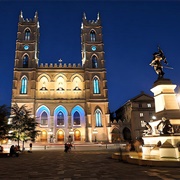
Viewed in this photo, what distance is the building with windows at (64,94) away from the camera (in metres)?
47.9

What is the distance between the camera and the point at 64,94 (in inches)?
2018

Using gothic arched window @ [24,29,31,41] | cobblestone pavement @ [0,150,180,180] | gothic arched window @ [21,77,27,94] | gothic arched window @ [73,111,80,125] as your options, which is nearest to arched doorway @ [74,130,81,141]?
gothic arched window @ [73,111,80,125]

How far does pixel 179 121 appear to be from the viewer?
11.2 metres

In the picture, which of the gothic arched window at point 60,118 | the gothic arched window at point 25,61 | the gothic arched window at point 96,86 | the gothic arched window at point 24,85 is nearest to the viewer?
the gothic arched window at point 24,85

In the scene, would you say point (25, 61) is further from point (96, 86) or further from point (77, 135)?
point (77, 135)

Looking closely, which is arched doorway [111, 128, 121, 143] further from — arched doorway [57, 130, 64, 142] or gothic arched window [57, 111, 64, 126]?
gothic arched window [57, 111, 64, 126]

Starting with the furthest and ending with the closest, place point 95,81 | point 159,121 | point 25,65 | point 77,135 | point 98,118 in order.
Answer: point 25,65 → point 95,81 → point 77,135 → point 98,118 → point 159,121

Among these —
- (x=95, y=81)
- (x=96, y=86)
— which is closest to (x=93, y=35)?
(x=95, y=81)

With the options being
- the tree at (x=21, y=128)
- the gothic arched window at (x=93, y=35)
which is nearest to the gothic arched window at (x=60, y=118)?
the tree at (x=21, y=128)

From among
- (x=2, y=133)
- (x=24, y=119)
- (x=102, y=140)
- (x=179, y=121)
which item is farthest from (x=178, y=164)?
(x=102, y=140)

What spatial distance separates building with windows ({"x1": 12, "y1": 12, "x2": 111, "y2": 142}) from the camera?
47.9 metres

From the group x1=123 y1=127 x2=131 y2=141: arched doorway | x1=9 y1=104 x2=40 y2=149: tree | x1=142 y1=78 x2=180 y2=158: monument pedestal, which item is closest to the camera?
x1=142 y1=78 x2=180 y2=158: monument pedestal

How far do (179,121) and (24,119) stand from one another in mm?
20370

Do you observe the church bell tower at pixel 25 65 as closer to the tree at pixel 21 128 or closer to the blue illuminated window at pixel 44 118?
the blue illuminated window at pixel 44 118
